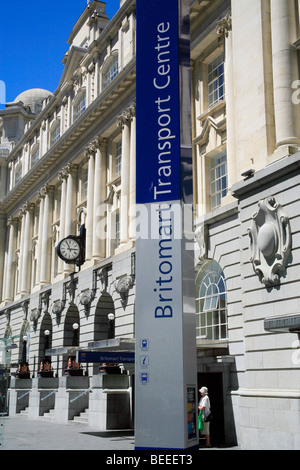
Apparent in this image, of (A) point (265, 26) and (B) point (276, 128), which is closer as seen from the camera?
(B) point (276, 128)

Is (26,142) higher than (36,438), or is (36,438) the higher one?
(26,142)

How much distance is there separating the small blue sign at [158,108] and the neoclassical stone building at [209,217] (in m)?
4.65

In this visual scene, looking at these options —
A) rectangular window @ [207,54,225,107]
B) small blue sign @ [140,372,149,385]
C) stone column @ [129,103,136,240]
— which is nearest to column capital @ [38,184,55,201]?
stone column @ [129,103,136,240]

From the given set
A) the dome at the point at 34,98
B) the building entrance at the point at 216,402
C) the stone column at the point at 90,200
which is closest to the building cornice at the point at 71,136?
the stone column at the point at 90,200

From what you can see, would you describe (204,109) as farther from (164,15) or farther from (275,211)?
(164,15)

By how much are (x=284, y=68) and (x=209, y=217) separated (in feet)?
21.9

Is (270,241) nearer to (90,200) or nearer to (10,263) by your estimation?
(90,200)

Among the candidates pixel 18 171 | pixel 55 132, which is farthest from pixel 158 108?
pixel 18 171

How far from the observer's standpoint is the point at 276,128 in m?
20.0

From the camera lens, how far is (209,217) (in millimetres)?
23641

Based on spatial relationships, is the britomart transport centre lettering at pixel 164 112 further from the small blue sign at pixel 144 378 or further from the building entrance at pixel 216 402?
the building entrance at pixel 216 402

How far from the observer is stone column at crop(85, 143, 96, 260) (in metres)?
36.4

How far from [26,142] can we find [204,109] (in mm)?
31537
